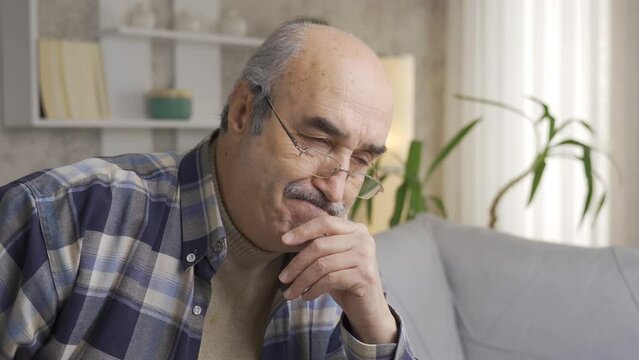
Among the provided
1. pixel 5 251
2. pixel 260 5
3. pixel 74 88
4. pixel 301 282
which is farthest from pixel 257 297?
pixel 260 5

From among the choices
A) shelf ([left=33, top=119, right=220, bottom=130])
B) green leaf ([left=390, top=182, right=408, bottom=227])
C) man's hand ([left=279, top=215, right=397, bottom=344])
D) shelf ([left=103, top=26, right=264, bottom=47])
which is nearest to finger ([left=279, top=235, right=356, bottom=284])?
man's hand ([left=279, top=215, right=397, bottom=344])

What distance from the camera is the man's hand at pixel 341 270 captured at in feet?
4.06

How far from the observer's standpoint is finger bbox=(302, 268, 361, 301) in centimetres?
125

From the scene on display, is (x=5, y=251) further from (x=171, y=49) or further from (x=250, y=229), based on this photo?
(x=171, y=49)

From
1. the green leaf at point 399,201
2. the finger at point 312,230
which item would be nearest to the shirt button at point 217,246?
the finger at point 312,230

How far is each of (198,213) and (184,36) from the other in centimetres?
237

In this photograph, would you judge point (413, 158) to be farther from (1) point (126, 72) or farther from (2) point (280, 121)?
(2) point (280, 121)

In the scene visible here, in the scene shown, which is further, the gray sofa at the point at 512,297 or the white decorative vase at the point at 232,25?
the white decorative vase at the point at 232,25

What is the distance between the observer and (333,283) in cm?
126

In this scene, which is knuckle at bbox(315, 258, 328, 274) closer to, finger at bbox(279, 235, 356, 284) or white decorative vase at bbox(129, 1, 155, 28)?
finger at bbox(279, 235, 356, 284)

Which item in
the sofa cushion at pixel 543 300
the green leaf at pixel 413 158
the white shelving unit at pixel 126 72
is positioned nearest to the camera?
the sofa cushion at pixel 543 300

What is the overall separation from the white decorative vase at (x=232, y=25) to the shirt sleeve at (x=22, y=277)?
2677mm

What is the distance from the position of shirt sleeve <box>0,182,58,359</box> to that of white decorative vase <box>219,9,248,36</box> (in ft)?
8.78

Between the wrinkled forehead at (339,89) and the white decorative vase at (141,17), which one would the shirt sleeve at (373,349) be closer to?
the wrinkled forehead at (339,89)
